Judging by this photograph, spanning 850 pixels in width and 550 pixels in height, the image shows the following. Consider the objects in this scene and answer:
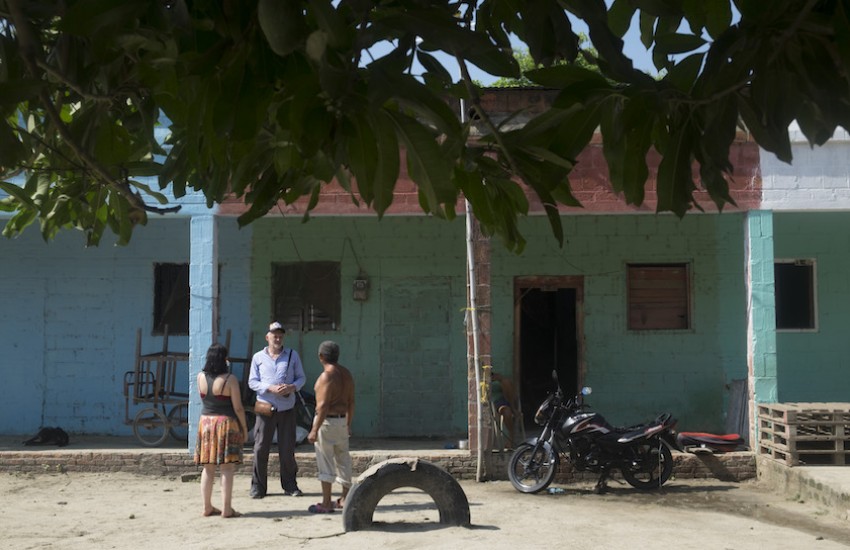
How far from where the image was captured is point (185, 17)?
2.70 meters

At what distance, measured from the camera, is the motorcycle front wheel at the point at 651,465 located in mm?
11102

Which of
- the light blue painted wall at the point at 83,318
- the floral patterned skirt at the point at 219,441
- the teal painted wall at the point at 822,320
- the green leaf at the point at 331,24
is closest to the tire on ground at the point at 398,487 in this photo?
the floral patterned skirt at the point at 219,441

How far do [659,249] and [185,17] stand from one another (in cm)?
1183

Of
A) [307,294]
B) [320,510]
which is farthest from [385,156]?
[307,294]

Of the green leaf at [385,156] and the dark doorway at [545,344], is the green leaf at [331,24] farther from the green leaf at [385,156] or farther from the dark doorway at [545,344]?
the dark doorway at [545,344]

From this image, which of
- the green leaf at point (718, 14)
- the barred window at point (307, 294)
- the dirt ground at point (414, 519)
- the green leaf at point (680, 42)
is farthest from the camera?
the barred window at point (307, 294)

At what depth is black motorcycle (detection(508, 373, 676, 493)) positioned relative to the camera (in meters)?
11.0

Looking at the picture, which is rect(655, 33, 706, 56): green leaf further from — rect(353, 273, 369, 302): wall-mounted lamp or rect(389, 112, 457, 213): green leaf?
rect(353, 273, 369, 302): wall-mounted lamp

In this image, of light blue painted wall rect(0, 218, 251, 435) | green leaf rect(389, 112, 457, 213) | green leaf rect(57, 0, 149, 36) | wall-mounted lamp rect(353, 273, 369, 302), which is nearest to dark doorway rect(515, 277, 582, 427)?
wall-mounted lamp rect(353, 273, 369, 302)

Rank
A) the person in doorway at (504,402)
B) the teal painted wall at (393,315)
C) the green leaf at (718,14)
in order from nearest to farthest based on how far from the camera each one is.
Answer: the green leaf at (718,14) < the person in doorway at (504,402) < the teal painted wall at (393,315)

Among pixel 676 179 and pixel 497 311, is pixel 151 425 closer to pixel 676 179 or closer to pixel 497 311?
pixel 497 311

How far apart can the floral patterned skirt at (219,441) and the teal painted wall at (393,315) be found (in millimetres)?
4800

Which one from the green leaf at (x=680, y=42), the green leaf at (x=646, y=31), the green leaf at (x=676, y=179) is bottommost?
the green leaf at (x=676, y=179)

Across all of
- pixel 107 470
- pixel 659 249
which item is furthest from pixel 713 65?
pixel 659 249
